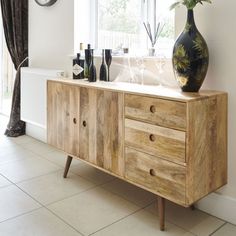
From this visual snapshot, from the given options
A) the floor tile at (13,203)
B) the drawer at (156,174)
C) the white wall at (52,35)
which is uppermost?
the white wall at (52,35)

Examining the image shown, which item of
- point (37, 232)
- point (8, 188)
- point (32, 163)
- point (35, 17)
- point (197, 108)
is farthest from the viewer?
point (35, 17)

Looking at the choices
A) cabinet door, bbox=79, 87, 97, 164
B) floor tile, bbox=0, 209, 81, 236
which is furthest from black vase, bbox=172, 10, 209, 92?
floor tile, bbox=0, 209, 81, 236

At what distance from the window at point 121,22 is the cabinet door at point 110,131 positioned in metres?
0.65

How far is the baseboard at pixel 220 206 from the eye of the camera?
1.85 meters

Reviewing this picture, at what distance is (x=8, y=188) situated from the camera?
2.34 meters

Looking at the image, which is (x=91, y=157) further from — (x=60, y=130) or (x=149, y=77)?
(x=149, y=77)

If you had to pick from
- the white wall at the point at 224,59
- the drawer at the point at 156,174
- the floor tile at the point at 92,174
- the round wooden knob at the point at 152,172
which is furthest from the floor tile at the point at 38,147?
the white wall at the point at 224,59

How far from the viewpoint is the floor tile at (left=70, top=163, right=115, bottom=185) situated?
2.47 metres

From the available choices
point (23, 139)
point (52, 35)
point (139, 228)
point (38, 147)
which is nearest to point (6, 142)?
point (23, 139)

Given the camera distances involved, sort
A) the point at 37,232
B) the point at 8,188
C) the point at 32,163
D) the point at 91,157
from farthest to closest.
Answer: the point at 32,163, the point at 8,188, the point at 91,157, the point at 37,232

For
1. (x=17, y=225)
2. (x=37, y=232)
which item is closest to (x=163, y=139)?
(x=37, y=232)

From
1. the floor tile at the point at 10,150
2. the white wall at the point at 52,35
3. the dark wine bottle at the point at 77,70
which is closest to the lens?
the dark wine bottle at the point at 77,70

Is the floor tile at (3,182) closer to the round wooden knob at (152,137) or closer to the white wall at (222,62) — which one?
the round wooden knob at (152,137)

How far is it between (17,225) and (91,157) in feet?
2.13
